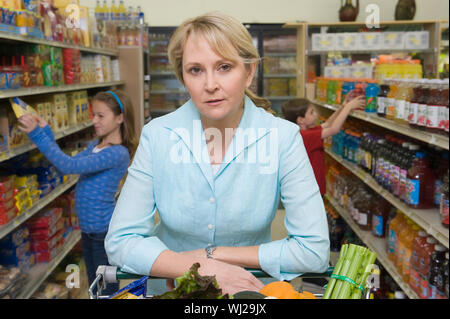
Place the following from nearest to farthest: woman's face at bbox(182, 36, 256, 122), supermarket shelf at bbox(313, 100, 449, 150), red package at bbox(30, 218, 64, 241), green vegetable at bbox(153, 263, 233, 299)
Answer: green vegetable at bbox(153, 263, 233, 299)
woman's face at bbox(182, 36, 256, 122)
supermarket shelf at bbox(313, 100, 449, 150)
red package at bbox(30, 218, 64, 241)

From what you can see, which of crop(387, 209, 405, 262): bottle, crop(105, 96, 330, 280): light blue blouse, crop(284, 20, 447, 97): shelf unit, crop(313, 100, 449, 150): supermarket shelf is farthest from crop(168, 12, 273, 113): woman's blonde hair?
crop(284, 20, 447, 97): shelf unit

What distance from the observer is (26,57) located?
2.52m

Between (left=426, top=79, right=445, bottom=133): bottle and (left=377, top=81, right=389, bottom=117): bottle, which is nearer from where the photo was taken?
(left=426, top=79, right=445, bottom=133): bottle

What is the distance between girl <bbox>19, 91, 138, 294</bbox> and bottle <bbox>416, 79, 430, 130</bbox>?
1.32 meters

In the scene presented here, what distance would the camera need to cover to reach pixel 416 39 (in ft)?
16.6

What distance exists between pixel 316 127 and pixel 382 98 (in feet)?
1.73

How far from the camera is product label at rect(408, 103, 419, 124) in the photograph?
2.12 m

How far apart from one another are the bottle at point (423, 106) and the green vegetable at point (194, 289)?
1.62 m

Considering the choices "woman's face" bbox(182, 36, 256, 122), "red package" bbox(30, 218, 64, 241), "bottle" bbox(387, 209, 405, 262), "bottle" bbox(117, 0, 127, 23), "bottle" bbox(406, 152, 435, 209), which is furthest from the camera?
"bottle" bbox(117, 0, 127, 23)

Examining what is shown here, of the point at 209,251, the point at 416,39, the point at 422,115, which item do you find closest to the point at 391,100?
the point at 422,115

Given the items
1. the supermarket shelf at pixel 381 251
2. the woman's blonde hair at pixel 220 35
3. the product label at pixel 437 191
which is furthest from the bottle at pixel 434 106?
the woman's blonde hair at pixel 220 35

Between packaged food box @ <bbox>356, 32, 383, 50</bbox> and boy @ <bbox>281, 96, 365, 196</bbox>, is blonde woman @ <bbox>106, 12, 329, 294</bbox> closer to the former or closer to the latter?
boy @ <bbox>281, 96, 365, 196</bbox>

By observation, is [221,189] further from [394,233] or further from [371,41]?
[371,41]

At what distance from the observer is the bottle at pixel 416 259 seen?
7.45 ft
